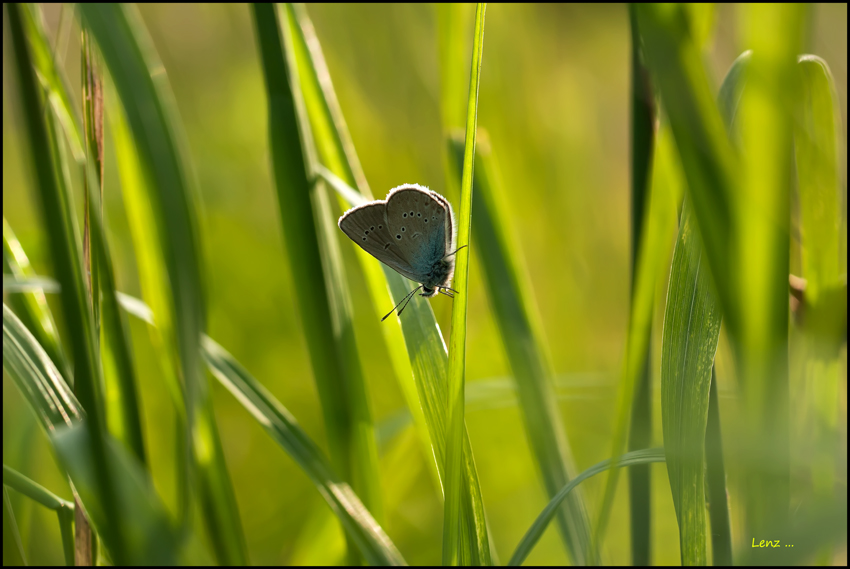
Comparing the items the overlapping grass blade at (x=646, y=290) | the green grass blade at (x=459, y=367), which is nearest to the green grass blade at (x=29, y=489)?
the green grass blade at (x=459, y=367)

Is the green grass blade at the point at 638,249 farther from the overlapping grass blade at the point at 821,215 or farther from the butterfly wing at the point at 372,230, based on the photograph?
the butterfly wing at the point at 372,230

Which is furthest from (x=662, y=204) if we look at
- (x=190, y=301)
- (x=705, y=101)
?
(x=190, y=301)

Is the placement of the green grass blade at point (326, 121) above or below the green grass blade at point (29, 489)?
above

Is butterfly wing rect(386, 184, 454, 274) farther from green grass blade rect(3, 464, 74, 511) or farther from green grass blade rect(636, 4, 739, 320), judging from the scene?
green grass blade rect(3, 464, 74, 511)

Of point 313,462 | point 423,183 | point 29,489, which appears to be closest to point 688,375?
point 313,462

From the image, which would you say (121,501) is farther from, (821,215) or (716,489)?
(821,215)

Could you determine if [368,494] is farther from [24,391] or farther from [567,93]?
[567,93]
